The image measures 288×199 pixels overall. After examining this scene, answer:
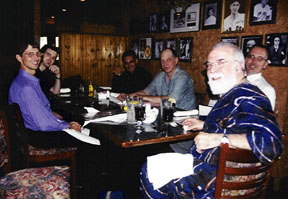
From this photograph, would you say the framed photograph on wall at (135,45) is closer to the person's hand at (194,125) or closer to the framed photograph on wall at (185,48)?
the framed photograph on wall at (185,48)

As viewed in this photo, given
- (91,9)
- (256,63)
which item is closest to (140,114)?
(256,63)

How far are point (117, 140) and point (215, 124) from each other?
0.63 meters

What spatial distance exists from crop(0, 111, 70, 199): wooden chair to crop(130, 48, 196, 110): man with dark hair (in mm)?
1419

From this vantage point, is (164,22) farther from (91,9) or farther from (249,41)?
(91,9)

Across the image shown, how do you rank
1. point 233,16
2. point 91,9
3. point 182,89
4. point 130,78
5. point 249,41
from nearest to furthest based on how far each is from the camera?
point 182,89 → point 249,41 → point 233,16 → point 130,78 → point 91,9

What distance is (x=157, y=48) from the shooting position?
193 inches

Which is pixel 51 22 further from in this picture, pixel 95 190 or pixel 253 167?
Result: pixel 253 167

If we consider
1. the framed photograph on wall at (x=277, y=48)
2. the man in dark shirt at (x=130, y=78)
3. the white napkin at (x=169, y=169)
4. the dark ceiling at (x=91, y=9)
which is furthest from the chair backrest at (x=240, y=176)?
the dark ceiling at (x=91, y=9)

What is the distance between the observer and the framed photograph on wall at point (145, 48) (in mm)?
5152

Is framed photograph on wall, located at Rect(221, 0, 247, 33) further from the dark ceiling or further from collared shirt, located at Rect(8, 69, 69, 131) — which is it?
the dark ceiling

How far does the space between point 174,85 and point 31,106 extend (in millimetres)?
1612

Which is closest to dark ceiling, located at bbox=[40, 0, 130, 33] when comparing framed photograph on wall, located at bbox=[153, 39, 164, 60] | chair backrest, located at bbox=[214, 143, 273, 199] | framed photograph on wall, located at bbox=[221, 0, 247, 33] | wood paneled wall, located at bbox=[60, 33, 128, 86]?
wood paneled wall, located at bbox=[60, 33, 128, 86]

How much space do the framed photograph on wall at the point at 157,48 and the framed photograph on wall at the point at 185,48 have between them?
0.57m

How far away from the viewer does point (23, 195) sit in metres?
1.51
